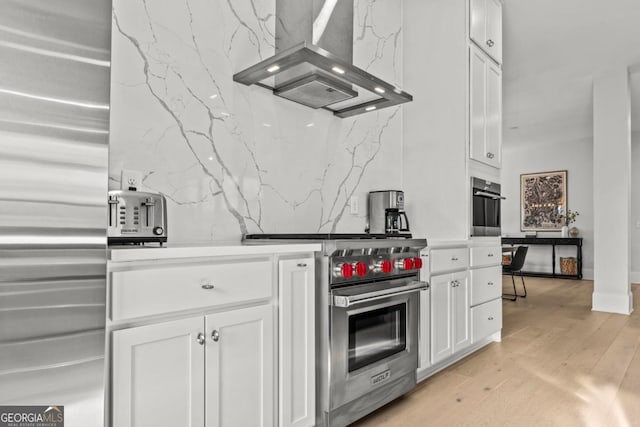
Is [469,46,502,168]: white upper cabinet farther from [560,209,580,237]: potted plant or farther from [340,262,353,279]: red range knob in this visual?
[560,209,580,237]: potted plant

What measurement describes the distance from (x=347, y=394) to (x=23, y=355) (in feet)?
4.08

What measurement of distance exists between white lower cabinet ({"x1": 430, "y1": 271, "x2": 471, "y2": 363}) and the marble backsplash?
710 mm

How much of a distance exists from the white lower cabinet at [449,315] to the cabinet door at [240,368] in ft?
4.07

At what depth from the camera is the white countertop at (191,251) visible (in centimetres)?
108

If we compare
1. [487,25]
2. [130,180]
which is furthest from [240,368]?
[487,25]

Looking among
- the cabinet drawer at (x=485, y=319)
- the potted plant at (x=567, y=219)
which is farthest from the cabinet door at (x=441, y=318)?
the potted plant at (x=567, y=219)

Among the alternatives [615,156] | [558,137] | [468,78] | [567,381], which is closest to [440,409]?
[567,381]

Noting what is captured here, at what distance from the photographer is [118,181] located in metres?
1.67

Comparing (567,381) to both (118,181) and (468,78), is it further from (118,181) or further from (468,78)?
(118,181)


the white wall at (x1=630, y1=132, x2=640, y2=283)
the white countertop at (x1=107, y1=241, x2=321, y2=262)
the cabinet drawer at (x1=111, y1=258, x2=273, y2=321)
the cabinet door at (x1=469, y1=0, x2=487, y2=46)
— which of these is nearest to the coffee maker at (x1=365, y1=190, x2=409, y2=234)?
the white countertop at (x1=107, y1=241, x2=321, y2=262)

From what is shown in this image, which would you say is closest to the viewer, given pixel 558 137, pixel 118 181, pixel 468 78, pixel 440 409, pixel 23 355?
pixel 23 355

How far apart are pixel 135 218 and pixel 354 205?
163 cm

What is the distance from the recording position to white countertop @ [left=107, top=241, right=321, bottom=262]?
3.55 ft

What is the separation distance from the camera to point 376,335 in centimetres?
193
